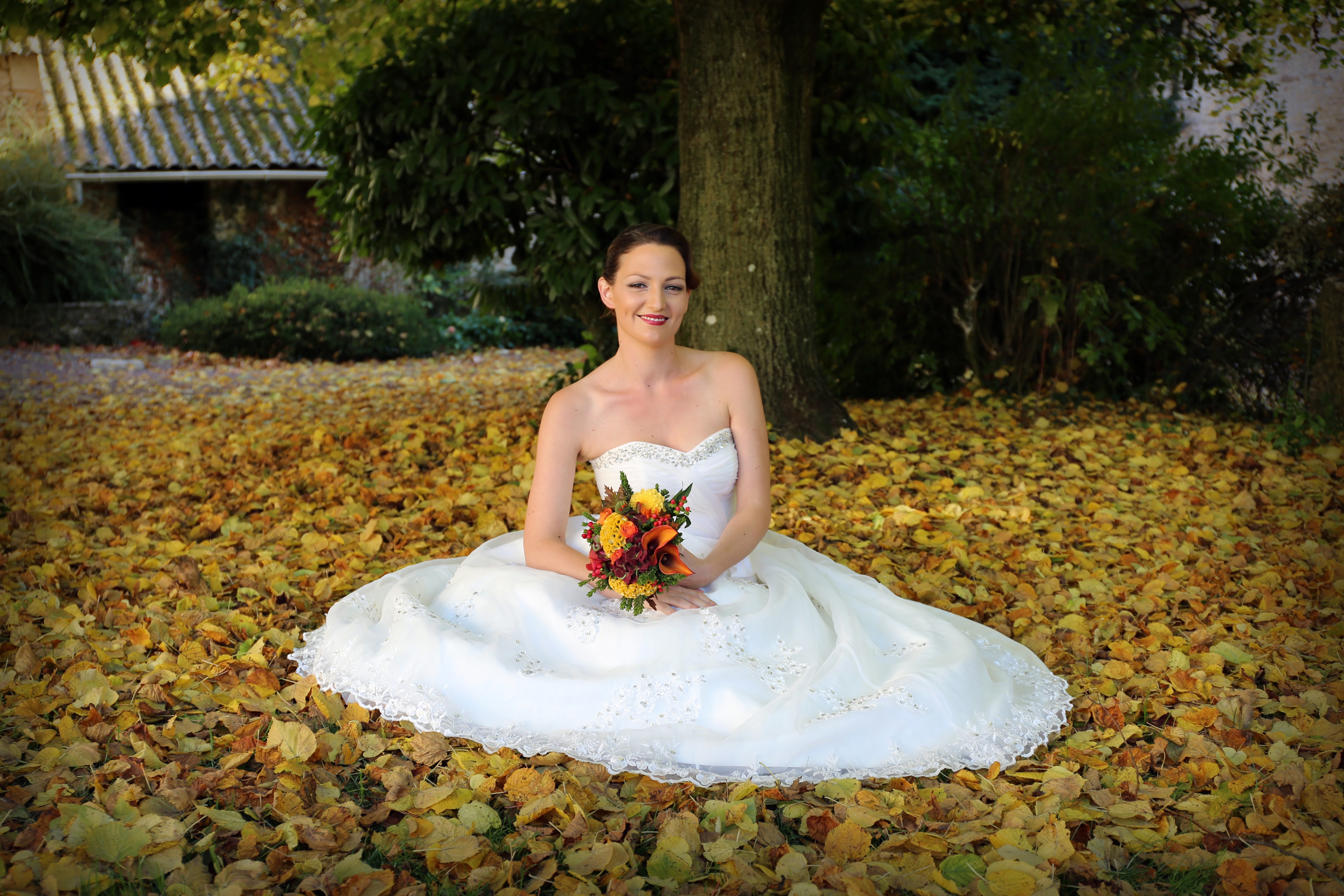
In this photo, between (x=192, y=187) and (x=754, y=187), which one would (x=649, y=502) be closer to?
(x=754, y=187)

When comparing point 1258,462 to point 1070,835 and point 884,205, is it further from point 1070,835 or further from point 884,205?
point 1070,835

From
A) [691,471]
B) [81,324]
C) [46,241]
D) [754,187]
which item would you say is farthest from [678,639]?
[46,241]

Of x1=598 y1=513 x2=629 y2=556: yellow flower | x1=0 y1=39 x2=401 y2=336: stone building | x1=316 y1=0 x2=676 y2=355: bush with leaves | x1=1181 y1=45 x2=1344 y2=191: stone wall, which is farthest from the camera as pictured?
x1=0 y1=39 x2=401 y2=336: stone building

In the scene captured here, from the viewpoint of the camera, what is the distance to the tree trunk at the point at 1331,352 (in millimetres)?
6594

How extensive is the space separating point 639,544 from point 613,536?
0.08m

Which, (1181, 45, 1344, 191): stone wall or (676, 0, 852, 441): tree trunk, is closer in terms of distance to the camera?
(676, 0, 852, 441): tree trunk

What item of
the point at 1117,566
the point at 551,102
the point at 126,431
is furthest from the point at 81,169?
the point at 1117,566

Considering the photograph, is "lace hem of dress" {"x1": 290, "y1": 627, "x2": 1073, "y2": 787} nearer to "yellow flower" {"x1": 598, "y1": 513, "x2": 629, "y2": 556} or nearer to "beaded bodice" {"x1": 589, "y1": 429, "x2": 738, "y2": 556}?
"yellow flower" {"x1": 598, "y1": 513, "x2": 629, "y2": 556}

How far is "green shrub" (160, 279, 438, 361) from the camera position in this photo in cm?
1420

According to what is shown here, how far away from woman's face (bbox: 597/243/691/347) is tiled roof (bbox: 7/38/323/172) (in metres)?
13.7

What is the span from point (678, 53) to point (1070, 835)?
20.6 feet

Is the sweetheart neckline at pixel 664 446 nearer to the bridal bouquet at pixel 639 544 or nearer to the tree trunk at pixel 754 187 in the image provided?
the bridal bouquet at pixel 639 544

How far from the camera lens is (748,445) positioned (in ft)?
11.8

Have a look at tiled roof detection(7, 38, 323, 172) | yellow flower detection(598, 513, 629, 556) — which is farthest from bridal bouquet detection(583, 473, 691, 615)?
tiled roof detection(7, 38, 323, 172)
